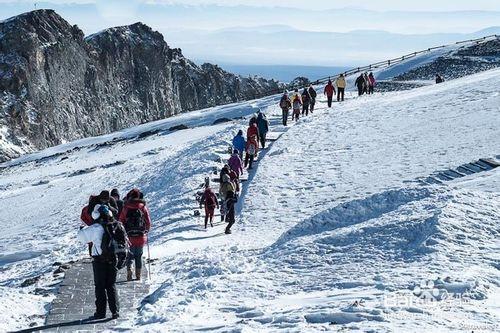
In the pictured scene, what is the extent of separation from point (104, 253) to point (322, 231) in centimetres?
541

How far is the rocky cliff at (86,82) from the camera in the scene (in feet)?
265

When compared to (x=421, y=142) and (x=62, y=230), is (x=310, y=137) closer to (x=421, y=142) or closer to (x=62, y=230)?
(x=421, y=142)

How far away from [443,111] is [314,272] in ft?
68.6

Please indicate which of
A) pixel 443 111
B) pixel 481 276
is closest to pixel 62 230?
pixel 481 276

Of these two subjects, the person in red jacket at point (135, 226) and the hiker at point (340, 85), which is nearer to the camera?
the person in red jacket at point (135, 226)

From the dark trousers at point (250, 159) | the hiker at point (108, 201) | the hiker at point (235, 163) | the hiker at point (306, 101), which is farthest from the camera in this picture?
the hiker at point (306, 101)

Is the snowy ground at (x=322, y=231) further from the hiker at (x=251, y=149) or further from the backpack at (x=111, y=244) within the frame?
the backpack at (x=111, y=244)

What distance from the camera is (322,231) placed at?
14.2 metres

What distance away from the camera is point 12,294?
482 inches

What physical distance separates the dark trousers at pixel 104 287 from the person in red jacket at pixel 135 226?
2.26m

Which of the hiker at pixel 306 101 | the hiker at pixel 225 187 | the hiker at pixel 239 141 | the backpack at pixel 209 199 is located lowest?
the backpack at pixel 209 199

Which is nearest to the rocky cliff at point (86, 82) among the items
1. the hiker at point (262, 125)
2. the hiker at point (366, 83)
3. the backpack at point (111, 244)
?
the hiker at point (366, 83)

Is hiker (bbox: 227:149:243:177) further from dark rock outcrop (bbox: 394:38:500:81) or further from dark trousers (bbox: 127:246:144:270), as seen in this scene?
dark rock outcrop (bbox: 394:38:500:81)

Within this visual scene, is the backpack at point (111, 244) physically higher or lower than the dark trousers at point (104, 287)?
higher
